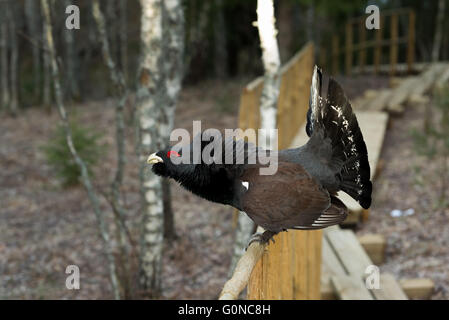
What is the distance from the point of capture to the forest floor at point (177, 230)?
5559 millimetres

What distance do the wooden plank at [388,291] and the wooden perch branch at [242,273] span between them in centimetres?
196

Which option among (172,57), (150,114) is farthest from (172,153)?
(172,57)

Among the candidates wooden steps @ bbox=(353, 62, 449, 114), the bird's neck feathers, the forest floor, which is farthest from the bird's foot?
wooden steps @ bbox=(353, 62, 449, 114)

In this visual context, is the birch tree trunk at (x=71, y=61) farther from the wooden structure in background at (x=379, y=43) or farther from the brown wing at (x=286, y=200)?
the brown wing at (x=286, y=200)

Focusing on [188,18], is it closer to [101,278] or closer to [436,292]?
[101,278]

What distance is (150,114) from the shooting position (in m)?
4.77

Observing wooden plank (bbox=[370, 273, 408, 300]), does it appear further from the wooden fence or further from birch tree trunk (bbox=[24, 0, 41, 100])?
birch tree trunk (bbox=[24, 0, 41, 100])

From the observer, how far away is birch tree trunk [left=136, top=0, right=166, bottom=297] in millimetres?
4652

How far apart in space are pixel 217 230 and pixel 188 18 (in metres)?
8.36

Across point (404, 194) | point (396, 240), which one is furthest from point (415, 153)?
point (396, 240)

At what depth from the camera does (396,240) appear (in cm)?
593

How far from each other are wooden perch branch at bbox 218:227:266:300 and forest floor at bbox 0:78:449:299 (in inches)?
97.7

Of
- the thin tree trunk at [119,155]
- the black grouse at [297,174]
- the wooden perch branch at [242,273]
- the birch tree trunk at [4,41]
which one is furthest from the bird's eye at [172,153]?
the birch tree trunk at [4,41]

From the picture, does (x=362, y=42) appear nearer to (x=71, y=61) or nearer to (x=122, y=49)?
(x=122, y=49)
